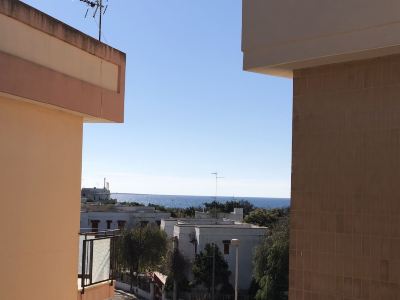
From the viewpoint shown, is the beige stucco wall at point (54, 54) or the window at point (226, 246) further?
the window at point (226, 246)

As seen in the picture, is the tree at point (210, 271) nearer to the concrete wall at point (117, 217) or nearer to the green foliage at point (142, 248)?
the green foliage at point (142, 248)

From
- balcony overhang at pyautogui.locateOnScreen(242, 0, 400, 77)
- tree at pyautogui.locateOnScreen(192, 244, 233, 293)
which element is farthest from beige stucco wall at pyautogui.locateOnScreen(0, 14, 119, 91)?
tree at pyautogui.locateOnScreen(192, 244, 233, 293)

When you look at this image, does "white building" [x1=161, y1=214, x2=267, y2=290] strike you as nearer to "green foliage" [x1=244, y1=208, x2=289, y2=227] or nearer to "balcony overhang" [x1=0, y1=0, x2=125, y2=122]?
"green foliage" [x1=244, y1=208, x2=289, y2=227]

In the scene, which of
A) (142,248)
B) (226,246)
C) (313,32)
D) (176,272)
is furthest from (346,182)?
(142,248)

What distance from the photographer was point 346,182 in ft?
14.1

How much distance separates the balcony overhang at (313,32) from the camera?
4.06 metres

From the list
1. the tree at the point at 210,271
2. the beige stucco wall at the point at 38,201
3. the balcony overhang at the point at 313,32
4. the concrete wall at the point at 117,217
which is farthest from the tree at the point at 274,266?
the balcony overhang at the point at 313,32

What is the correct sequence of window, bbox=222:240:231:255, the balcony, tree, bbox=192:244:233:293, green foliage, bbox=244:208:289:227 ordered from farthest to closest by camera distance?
green foliage, bbox=244:208:289:227 < window, bbox=222:240:231:255 < tree, bbox=192:244:233:293 < the balcony

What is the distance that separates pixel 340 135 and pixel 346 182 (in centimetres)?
39

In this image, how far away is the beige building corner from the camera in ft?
17.2

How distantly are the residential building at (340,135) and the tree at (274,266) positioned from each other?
958 inches

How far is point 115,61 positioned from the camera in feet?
22.4

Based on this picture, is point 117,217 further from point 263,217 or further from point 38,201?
point 38,201

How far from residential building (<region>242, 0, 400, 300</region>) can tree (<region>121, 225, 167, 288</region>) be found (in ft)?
114
